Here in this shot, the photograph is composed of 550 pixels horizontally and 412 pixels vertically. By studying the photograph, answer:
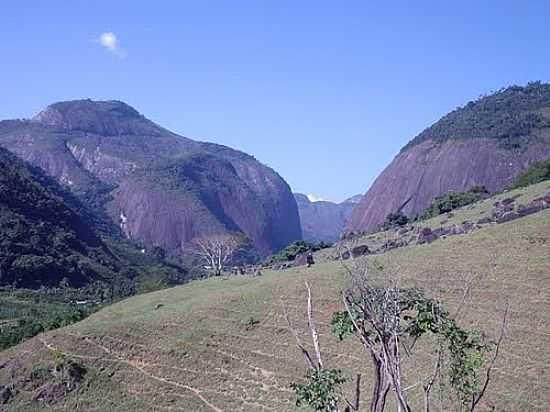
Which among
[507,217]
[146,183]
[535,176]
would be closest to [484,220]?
[507,217]

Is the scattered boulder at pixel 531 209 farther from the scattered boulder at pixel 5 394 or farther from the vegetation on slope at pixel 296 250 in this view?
the scattered boulder at pixel 5 394

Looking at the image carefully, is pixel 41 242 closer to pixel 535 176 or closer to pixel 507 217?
pixel 535 176

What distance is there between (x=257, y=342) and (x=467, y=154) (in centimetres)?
6286

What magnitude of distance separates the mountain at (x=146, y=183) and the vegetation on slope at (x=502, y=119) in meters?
50.4

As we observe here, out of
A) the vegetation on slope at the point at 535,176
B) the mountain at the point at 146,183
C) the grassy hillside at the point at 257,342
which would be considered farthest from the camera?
the mountain at the point at 146,183

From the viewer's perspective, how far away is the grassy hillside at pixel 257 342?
20.8m

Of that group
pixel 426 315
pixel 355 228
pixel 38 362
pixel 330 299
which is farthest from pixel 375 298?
pixel 355 228

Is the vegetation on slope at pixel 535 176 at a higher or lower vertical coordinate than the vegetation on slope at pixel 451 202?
higher

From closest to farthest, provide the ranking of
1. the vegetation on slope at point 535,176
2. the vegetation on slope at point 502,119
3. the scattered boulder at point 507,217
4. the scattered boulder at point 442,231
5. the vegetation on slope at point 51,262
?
the scattered boulder at point 507,217 < the scattered boulder at point 442,231 < the vegetation on slope at point 535,176 < the vegetation on slope at point 51,262 < the vegetation on slope at point 502,119

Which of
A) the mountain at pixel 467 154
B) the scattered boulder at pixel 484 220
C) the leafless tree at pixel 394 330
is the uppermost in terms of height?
the mountain at pixel 467 154

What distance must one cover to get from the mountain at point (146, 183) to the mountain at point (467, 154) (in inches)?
1735

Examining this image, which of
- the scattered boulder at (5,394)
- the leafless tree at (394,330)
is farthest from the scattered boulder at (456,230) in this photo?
the leafless tree at (394,330)

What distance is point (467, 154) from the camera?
8200 centimetres

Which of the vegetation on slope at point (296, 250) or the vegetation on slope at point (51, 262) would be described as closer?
the vegetation on slope at point (296, 250)
